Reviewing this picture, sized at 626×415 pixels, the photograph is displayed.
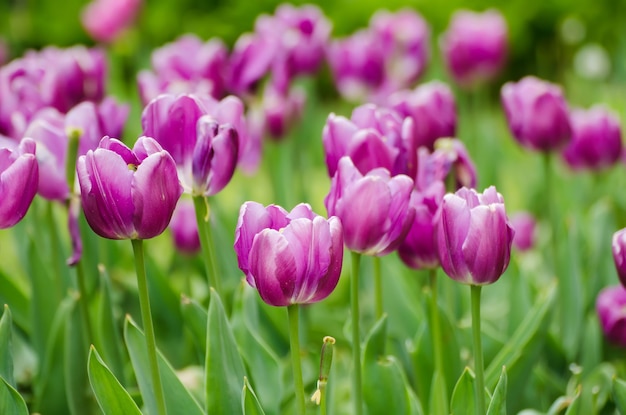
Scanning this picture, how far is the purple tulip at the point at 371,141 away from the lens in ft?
4.71

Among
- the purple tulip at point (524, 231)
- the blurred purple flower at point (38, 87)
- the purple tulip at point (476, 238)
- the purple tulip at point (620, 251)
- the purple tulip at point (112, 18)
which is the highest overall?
the purple tulip at point (112, 18)

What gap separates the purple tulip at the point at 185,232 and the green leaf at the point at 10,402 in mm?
987

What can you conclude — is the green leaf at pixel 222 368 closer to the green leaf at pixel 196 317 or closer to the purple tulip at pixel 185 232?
the green leaf at pixel 196 317

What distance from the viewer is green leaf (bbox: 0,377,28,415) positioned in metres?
1.32

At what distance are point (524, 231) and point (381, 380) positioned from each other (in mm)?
1466

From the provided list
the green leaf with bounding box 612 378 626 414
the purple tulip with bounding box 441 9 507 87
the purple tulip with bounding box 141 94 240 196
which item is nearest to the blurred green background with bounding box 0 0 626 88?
the purple tulip with bounding box 441 9 507 87

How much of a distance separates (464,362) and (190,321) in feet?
1.71

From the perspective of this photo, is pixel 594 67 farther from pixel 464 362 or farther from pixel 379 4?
pixel 464 362

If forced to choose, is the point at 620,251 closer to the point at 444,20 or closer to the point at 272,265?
the point at 272,265

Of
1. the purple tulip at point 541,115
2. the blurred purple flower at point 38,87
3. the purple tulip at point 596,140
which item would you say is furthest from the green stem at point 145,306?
the purple tulip at point 596,140

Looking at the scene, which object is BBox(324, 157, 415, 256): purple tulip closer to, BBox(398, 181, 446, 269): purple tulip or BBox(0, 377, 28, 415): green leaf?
BBox(398, 181, 446, 269): purple tulip

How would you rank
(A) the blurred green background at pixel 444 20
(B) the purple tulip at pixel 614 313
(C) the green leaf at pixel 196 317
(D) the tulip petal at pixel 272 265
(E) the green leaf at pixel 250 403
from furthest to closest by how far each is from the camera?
(A) the blurred green background at pixel 444 20 < (B) the purple tulip at pixel 614 313 < (C) the green leaf at pixel 196 317 < (E) the green leaf at pixel 250 403 < (D) the tulip petal at pixel 272 265

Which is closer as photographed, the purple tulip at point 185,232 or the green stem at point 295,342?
the green stem at point 295,342

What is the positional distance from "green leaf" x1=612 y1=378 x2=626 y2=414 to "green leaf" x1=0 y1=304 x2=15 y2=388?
911mm
